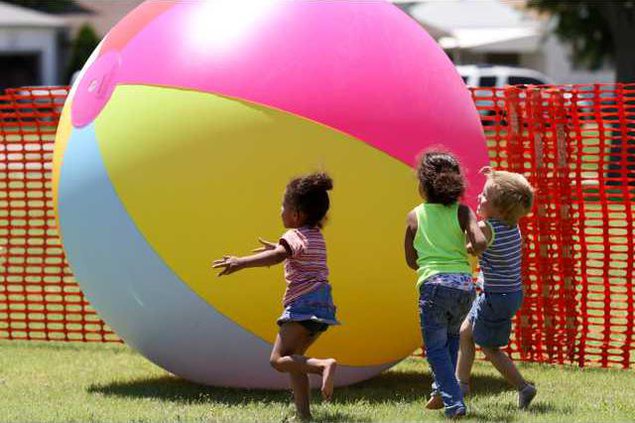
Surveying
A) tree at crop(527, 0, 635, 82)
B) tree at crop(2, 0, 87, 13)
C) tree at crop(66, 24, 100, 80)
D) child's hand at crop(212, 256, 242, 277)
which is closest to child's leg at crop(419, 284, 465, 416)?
child's hand at crop(212, 256, 242, 277)

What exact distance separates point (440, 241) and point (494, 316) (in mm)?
663

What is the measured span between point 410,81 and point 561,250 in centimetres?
249

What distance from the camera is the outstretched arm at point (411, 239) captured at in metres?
6.32

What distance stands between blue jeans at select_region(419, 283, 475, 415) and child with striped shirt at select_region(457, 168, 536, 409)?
348 mm

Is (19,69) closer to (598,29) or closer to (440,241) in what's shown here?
(598,29)

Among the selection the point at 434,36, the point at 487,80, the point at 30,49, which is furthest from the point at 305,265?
the point at 30,49

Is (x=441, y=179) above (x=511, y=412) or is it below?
above

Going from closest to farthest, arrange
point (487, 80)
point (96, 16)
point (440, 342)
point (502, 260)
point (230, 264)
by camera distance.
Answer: point (230, 264)
point (440, 342)
point (502, 260)
point (487, 80)
point (96, 16)

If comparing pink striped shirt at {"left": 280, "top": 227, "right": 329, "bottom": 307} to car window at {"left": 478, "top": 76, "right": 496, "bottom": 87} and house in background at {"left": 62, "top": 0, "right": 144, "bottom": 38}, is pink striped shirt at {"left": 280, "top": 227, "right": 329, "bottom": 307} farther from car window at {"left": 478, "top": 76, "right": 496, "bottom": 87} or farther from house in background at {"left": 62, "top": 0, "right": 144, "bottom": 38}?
house in background at {"left": 62, "top": 0, "right": 144, "bottom": 38}

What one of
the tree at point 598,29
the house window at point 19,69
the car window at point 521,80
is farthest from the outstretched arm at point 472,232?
the house window at point 19,69

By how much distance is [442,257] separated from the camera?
6.25 meters

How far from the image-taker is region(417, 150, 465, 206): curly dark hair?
247 inches

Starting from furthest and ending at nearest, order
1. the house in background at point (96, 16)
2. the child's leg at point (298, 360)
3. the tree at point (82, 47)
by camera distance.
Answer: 1. the house in background at point (96, 16)
2. the tree at point (82, 47)
3. the child's leg at point (298, 360)

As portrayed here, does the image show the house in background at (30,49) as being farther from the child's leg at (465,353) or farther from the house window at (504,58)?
the child's leg at (465,353)
